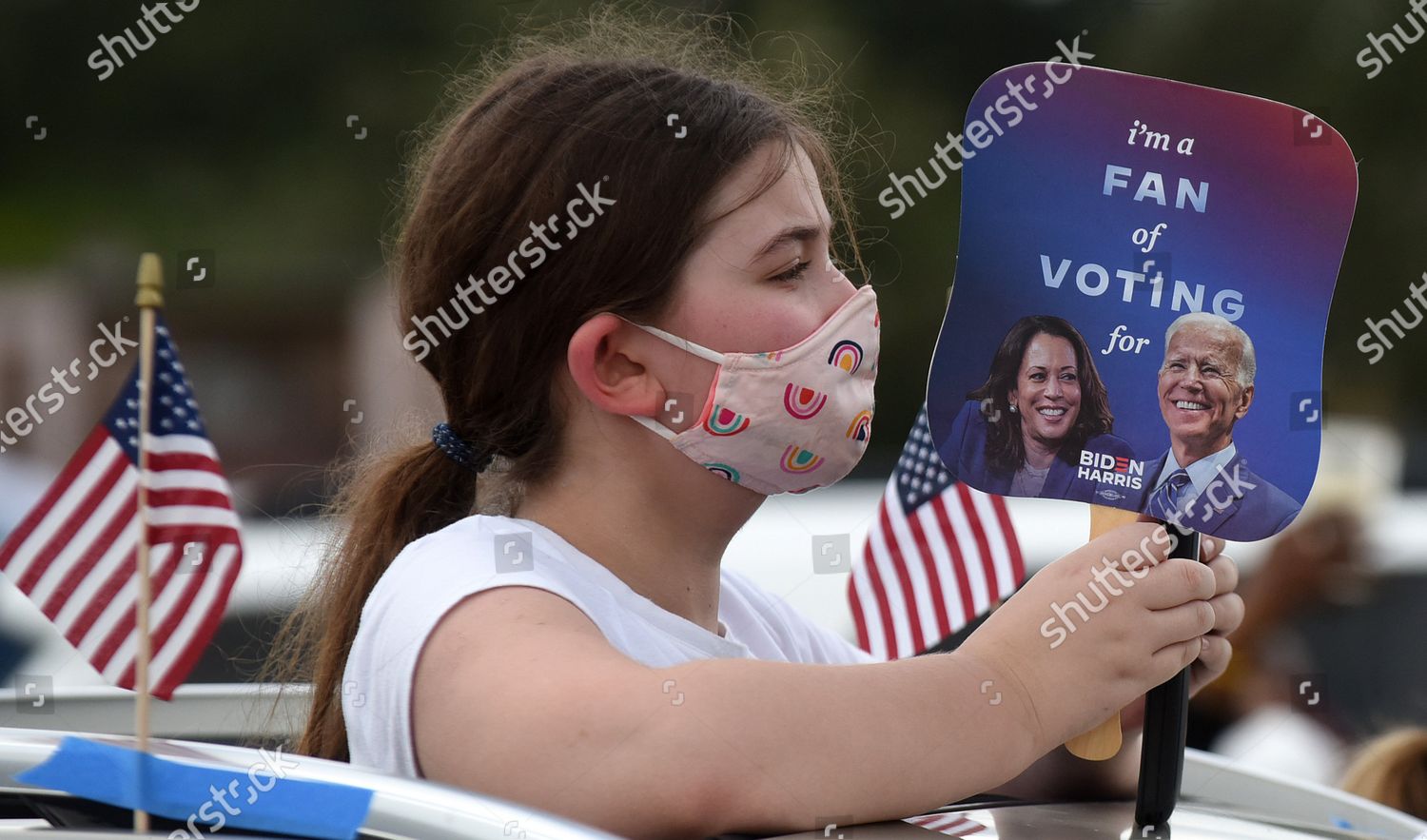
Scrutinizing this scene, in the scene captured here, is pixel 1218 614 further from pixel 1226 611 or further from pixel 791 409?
pixel 791 409

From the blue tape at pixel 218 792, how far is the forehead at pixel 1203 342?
0.99m

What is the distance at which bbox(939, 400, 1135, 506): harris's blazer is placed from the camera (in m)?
1.69

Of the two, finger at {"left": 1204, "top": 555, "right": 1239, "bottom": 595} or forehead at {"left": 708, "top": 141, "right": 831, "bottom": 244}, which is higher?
forehead at {"left": 708, "top": 141, "right": 831, "bottom": 244}

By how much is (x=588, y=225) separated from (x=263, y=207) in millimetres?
10856

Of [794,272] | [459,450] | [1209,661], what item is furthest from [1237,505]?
[459,450]

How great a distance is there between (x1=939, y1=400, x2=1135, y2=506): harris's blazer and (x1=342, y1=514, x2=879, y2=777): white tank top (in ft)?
1.19

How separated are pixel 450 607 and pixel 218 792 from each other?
0.28 metres

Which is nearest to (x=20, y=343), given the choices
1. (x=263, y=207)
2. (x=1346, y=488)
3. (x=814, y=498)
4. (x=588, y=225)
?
(x=263, y=207)

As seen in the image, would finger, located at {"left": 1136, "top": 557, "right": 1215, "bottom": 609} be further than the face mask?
No

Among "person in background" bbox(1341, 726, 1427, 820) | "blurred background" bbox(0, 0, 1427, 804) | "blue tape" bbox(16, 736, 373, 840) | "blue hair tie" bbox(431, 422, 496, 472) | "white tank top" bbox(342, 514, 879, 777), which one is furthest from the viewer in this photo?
"blurred background" bbox(0, 0, 1427, 804)

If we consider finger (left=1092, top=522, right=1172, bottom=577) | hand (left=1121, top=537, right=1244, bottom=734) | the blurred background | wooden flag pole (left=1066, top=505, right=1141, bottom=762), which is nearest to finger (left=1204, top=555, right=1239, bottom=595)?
hand (left=1121, top=537, right=1244, bottom=734)

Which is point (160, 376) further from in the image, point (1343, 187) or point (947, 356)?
point (1343, 187)

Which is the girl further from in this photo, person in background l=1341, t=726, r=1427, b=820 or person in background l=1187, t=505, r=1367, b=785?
person in background l=1187, t=505, r=1367, b=785

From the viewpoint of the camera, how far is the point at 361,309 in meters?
12.9
